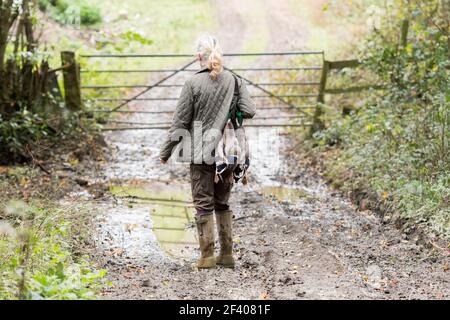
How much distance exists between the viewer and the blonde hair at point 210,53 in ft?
20.4

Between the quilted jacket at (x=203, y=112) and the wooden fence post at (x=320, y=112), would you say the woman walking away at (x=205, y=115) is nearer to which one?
the quilted jacket at (x=203, y=112)

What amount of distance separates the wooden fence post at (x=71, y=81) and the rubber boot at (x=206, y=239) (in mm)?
6390

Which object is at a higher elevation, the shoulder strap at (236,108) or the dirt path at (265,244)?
the shoulder strap at (236,108)

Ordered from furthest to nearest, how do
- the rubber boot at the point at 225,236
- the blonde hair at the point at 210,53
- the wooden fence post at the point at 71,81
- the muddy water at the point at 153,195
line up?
1. the wooden fence post at the point at 71,81
2. the muddy water at the point at 153,195
3. the rubber boot at the point at 225,236
4. the blonde hair at the point at 210,53

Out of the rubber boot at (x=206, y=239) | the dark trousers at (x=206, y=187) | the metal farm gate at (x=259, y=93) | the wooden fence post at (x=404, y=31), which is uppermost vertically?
the wooden fence post at (x=404, y=31)

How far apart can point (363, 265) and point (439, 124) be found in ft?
9.37

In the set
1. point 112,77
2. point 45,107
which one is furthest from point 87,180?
point 112,77

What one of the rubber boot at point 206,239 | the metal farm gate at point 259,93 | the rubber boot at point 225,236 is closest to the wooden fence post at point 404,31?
the metal farm gate at point 259,93

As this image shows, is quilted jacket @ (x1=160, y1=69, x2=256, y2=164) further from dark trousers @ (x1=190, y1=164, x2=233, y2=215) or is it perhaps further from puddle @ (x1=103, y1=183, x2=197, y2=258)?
puddle @ (x1=103, y1=183, x2=197, y2=258)

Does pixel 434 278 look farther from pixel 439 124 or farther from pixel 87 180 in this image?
pixel 87 180

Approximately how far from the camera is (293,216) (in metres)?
8.87

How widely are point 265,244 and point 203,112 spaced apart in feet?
6.25

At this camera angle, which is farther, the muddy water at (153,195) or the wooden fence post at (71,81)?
the wooden fence post at (71,81)

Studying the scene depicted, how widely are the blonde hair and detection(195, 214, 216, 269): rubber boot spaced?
4.33 feet
